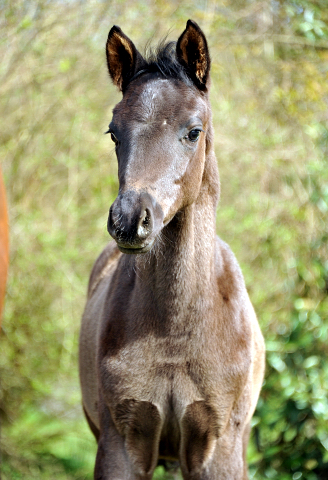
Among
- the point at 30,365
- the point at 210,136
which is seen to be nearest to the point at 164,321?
the point at 210,136

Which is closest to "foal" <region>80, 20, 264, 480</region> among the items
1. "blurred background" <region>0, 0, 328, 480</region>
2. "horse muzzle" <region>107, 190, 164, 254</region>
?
"horse muzzle" <region>107, 190, 164, 254</region>

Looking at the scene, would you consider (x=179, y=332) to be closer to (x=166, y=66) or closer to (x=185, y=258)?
(x=185, y=258)

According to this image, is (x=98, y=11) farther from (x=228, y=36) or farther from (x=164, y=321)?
(x=164, y=321)

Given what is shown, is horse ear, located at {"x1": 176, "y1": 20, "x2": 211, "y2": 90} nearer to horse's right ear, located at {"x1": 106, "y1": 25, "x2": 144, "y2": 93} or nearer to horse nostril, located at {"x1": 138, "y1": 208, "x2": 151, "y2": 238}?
horse's right ear, located at {"x1": 106, "y1": 25, "x2": 144, "y2": 93}

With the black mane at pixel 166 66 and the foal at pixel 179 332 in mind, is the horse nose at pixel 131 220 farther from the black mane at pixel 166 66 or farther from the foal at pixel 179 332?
the black mane at pixel 166 66

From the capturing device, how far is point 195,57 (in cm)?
262

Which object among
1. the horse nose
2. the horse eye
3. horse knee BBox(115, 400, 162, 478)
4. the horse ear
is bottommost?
horse knee BBox(115, 400, 162, 478)

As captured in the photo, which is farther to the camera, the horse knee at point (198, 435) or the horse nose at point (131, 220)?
the horse knee at point (198, 435)

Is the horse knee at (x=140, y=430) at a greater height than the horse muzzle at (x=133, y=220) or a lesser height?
lesser

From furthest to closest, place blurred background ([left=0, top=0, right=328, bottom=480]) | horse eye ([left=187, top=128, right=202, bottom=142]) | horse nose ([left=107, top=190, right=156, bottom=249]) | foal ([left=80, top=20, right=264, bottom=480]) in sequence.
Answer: blurred background ([left=0, top=0, right=328, bottom=480]) → foal ([left=80, top=20, right=264, bottom=480]) → horse eye ([left=187, top=128, right=202, bottom=142]) → horse nose ([left=107, top=190, right=156, bottom=249])

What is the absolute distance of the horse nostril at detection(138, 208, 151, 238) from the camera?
2074 mm

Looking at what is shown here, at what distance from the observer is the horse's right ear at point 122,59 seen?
2686 millimetres

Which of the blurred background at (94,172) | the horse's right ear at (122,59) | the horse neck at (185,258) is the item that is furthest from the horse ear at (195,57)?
the blurred background at (94,172)

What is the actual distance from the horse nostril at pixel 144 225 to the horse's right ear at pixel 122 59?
0.91m
